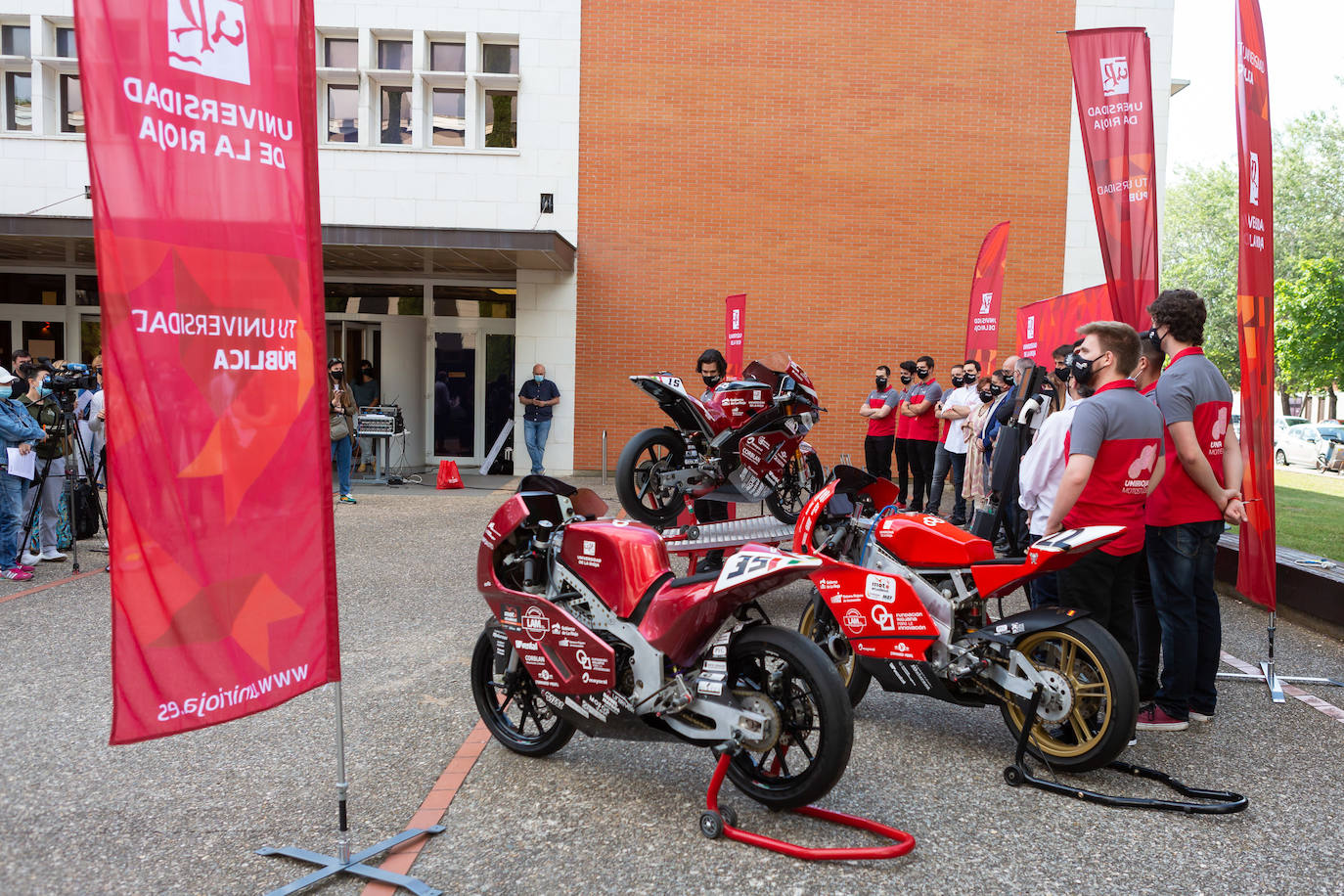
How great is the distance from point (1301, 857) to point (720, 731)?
81.6 inches

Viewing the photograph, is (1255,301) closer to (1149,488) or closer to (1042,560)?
(1149,488)

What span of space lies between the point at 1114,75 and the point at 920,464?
6052 mm

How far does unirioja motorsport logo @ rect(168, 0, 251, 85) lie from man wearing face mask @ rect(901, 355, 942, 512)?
1003 centimetres

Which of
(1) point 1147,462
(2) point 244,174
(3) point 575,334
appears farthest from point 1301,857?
(3) point 575,334

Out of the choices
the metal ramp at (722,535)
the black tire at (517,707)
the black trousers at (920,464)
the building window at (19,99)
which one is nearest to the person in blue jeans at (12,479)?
the metal ramp at (722,535)

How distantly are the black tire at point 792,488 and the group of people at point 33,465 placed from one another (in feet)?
20.4

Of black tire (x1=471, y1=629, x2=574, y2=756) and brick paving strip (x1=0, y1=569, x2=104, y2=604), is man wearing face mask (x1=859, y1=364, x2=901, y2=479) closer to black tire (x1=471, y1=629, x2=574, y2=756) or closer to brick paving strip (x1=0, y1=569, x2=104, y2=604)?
brick paving strip (x1=0, y1=569, x2=104, y2=604)

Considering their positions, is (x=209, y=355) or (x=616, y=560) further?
(x=616, y=560)

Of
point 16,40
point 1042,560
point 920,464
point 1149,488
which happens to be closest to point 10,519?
point 1042,560

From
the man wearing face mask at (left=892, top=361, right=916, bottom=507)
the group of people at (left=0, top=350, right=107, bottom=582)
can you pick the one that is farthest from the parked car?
the group of people at (left=0, top=350, right=107, bottom=582)

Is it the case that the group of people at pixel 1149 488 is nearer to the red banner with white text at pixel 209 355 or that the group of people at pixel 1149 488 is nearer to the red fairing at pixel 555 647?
the red fairing at pixel 555 647

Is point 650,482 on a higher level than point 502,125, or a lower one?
lower

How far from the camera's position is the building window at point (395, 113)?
17078 mm

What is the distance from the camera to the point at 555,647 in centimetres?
379
